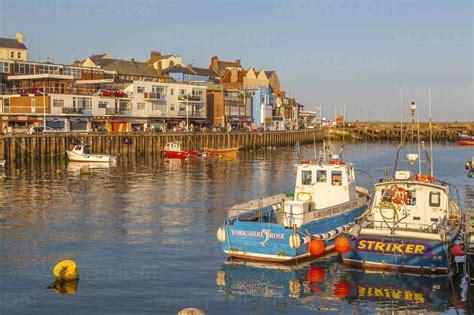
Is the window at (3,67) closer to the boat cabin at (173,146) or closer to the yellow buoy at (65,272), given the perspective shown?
the boat cabin at (173,146)

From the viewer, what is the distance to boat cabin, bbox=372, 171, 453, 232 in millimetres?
→ 27000

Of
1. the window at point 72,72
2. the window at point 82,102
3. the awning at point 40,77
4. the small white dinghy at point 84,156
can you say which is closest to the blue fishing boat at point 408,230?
the small white dinghy at point 84,156

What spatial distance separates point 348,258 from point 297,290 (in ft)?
11.4

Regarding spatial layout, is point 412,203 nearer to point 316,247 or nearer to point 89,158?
point 316,247

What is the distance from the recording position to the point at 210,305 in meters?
21.3

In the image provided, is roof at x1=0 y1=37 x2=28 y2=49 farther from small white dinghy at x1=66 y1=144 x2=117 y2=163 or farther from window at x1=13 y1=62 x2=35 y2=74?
small white dinghy at x1=66 y1=144 x2=117 y2=163

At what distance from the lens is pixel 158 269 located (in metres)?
25.8

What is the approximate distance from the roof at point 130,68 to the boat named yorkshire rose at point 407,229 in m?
101

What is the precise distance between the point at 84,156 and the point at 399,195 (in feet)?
182

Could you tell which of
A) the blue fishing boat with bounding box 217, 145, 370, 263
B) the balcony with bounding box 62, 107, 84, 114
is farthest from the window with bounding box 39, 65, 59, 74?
the blue fishing boat with bounding box 217, 145, 370, 263

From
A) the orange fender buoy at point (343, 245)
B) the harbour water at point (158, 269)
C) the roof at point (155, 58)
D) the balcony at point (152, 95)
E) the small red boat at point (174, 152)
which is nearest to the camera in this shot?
the harbour water at point (158, 269)

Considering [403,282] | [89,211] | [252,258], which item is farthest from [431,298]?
[89,211]

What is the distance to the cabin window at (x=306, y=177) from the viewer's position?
30766 millimetres

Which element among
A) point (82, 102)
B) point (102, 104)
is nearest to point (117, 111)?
point (102, 104)
